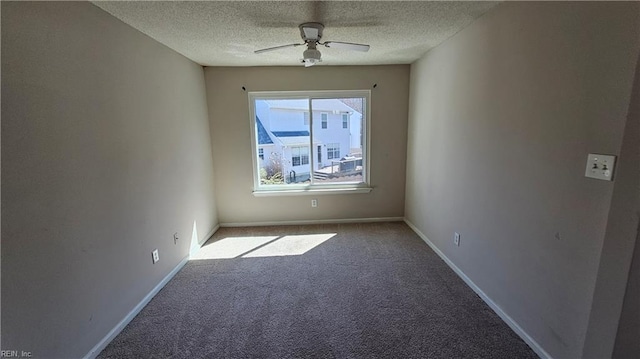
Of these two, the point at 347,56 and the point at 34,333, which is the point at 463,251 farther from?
the point at 34,333

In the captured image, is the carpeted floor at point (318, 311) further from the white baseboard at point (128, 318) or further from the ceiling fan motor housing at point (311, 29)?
the ceiling fan motor housing at point (311, 29)

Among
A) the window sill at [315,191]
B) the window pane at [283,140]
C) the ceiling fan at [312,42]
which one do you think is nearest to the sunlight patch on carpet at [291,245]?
the window sill at [315,191]

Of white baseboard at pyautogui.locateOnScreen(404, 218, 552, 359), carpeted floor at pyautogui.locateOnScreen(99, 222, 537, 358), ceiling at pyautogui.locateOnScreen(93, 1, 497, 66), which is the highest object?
ceiling at pyautogui.locateOnScreen(93, 1, 497, 66)

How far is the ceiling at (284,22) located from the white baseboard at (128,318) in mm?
2218

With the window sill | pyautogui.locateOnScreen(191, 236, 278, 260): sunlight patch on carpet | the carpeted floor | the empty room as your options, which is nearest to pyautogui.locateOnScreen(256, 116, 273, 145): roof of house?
the empty room

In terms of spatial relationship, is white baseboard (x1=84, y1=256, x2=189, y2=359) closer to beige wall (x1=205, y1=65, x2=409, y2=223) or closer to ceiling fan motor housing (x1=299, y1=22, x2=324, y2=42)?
beige wall (x1=205, y1=65, x2=409, y2=223)

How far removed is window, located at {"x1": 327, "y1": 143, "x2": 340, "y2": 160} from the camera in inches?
160

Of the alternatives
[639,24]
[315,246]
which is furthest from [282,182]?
[639,24]

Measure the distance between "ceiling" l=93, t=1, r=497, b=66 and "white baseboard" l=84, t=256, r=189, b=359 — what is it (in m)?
2.22

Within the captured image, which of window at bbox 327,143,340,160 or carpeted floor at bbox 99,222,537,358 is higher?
window at bbox 327,143,340,160

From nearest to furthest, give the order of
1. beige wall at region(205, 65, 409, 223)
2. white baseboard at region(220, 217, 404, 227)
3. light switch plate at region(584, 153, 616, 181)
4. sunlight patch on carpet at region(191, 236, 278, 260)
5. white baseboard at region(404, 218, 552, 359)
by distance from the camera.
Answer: light switch plate at region(584, 153, 616, 181)
white baseboard at region(404, 218, 552, 359)
sunlight patch on carpet at region(191, 236, 278, 260)
beige wall at region(205, 65, 409, 223)
white baseboard at region(220, 217, 404, 227)

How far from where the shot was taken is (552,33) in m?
1.55

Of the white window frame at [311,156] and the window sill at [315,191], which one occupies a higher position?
the white window frame at [311,156]

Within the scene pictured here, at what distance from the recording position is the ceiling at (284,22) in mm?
1889
